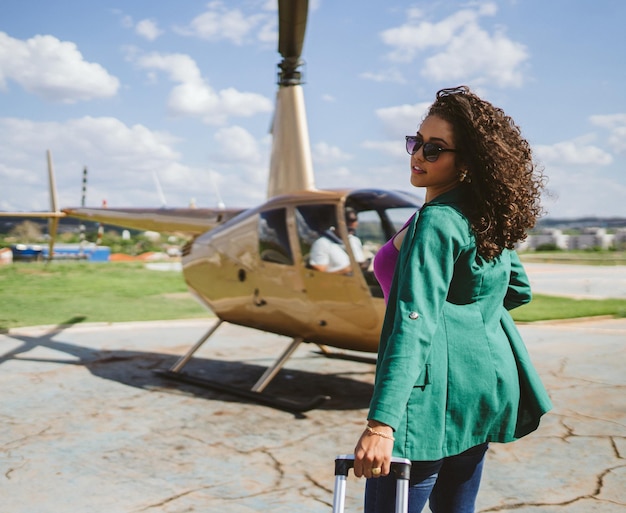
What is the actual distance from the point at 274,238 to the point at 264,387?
1228mm

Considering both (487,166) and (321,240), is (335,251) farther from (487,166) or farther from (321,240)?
(487,166)

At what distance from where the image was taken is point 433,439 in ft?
4.30

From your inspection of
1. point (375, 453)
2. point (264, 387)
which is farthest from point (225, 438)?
point (375, 453)

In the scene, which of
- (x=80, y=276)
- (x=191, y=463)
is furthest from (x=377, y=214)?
(x=80, y=276)

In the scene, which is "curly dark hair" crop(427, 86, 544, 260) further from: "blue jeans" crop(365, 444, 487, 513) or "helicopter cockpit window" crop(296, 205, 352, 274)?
"helicopter cockpit window" crop(296, 205, 352, 274)

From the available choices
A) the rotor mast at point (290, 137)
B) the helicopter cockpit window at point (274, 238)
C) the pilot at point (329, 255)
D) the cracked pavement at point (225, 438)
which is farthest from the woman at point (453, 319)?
the rotor mast at point (290, 137)

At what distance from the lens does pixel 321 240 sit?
181 inches

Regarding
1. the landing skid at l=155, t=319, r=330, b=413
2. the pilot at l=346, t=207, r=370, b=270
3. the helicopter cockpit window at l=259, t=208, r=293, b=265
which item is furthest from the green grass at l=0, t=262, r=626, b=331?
the pilot at l=346, t=207, r=370, b=270

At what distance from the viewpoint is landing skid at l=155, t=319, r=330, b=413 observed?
14.7 ft

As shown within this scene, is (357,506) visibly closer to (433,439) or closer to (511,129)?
(433,439)

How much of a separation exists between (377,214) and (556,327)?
508 centimetres

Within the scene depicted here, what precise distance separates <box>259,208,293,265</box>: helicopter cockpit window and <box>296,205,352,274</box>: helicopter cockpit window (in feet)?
0.54

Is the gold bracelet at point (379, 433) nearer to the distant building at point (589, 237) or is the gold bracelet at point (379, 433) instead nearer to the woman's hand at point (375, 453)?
the woman's hand at point (375, 453)

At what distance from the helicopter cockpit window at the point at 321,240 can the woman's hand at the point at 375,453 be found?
3.25 meters
